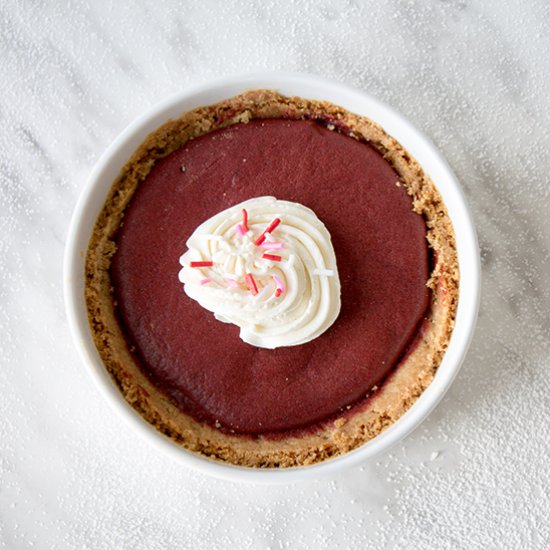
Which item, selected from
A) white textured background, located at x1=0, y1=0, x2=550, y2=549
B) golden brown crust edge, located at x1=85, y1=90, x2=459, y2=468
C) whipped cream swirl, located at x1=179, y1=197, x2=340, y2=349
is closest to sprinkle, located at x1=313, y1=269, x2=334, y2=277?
whipped cream swirl, located at x1=179, y1=197, x2=340, y2=349

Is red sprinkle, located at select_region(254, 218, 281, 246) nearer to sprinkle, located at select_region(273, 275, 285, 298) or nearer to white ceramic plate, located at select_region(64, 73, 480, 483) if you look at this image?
sprinkle, located at select_region(273, 275, 285, 298)

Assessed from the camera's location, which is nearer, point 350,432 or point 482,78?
point 350,432

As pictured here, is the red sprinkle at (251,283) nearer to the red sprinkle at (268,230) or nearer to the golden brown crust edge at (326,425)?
the red sprinkle at (268,230)

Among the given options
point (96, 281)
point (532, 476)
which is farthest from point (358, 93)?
point (532, 476)

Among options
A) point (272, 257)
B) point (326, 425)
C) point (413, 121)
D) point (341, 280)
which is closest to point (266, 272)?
point (272, 257)

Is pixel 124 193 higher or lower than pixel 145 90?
lower

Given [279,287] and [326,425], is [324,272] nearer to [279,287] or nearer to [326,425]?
[279,287]

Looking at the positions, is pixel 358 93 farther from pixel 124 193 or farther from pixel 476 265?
pixel 124 193
